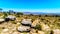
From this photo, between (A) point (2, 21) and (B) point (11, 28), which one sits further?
(A) point (2, 21)

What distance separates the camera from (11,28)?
18.3m

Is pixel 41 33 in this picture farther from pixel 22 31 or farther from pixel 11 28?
pixel 11 28

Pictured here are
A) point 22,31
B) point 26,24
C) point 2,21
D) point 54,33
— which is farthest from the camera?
point 2,21

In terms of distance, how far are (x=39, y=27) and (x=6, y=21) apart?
6071mm

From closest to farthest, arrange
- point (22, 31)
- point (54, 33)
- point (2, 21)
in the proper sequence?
1. point (54, 33)
2. point (22, 31)
3. point (2, 21)

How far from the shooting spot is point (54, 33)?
15180 millimetres

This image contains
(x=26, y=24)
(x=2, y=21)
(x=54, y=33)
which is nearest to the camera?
(x=54, y=33)

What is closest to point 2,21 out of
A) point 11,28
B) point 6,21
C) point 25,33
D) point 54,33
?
point 6,21

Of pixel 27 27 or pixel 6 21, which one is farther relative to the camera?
pixel 6 21

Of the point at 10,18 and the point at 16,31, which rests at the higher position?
the point at 10,18

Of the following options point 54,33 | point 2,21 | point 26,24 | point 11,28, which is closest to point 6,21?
point 2,21

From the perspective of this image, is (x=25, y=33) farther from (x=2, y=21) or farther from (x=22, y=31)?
(x=2, y=21)

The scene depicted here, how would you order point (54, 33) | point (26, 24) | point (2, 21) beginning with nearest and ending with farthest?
point (54, 33), point (26, 24), point (2, 21)

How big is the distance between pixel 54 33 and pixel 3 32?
6.47 m
